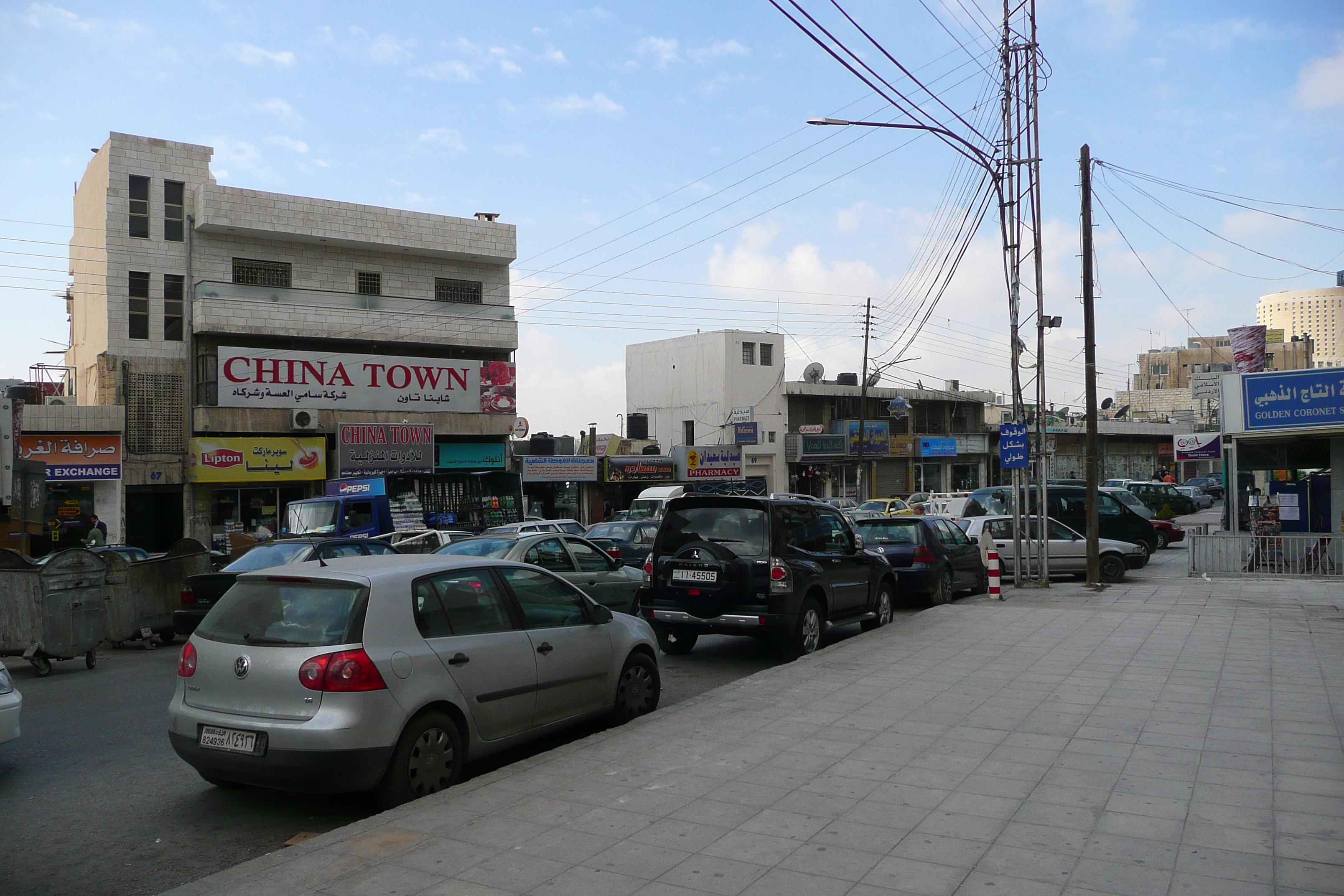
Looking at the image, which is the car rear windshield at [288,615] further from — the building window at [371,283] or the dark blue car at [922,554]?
the building window at [371,283]

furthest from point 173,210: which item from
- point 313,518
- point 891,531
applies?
point 891,531

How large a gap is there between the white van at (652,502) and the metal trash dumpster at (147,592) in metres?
15.4

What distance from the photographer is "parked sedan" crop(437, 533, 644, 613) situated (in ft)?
41.3

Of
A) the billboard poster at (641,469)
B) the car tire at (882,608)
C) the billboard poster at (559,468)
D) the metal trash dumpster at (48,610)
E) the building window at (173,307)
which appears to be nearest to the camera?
the metal trash dumpster at (48,610)

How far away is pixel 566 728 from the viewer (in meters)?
7.41

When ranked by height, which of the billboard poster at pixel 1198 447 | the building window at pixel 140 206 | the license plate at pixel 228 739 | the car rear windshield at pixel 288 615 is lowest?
the license plate at pixel 228 739

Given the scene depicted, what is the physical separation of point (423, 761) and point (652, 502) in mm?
23799

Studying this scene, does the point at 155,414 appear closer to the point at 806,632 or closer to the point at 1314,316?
the point at 806,632

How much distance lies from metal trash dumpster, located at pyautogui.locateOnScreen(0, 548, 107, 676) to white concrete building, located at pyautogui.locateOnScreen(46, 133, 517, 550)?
17.6 m

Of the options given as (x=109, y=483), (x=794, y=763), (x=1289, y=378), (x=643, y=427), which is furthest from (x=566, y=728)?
(x=643, y=427)

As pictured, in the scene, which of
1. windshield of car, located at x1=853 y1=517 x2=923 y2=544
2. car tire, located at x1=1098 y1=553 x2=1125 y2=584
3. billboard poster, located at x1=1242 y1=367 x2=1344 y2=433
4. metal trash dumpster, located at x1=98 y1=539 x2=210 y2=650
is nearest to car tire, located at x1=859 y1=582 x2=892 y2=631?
windshield of car, located at x1=853 y1=517 x2=923 y2=544

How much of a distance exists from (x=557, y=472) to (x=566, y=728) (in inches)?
1204

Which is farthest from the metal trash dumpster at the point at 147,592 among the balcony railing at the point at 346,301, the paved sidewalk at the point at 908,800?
the balcony railing at the point at 346,301

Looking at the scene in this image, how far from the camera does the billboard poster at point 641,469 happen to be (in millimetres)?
40125
